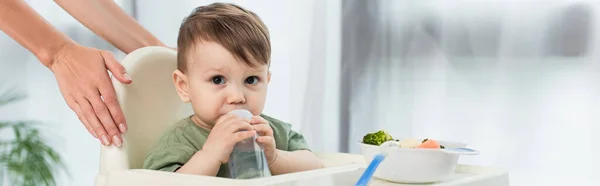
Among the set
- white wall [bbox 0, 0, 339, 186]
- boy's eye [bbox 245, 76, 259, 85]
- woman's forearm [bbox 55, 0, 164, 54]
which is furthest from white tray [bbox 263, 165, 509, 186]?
white wall [bbox 0, 0, 339, 186]

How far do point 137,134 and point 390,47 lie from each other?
1.29 m

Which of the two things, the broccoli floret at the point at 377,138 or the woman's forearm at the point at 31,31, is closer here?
the broccoli floret at the point at 377,138

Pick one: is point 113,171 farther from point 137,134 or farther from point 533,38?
point 533,38

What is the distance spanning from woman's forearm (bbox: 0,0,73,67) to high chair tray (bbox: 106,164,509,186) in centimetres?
41

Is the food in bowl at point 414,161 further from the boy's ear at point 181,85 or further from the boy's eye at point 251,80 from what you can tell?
the boy's ear at point 181,85

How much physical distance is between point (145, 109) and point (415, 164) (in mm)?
464

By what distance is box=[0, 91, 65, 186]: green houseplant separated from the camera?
7.87 feet

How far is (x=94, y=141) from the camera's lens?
274 cm

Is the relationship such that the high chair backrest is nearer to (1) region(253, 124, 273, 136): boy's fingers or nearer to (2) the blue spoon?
(1) region(253, 124, 273, 136): boy's fingers

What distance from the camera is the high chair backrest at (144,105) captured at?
1179 mm

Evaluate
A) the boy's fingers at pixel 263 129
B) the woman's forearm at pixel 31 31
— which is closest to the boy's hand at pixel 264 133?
the boy's fingers at pixel 263 129

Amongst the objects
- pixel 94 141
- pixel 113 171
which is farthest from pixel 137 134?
pixel 94 141

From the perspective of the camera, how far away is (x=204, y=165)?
3.43 ft

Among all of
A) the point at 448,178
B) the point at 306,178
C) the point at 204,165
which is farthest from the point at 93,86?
the point at 448,178
